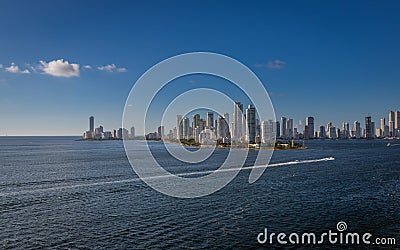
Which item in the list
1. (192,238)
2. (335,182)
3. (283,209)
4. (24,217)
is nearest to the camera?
(192,238)

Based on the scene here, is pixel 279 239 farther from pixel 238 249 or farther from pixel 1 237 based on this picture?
pixel 1 237

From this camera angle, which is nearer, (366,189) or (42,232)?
(42,232)

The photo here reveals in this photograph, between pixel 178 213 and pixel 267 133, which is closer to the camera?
pixel 178 213

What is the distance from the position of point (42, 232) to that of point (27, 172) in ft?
136

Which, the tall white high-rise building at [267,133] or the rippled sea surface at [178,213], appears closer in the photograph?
the rippled sea surface at [178,213]

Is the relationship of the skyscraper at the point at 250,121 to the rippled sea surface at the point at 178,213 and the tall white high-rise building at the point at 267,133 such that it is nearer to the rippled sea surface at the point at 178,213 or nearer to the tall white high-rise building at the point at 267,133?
the tall white high-rise building at the point at 267,133

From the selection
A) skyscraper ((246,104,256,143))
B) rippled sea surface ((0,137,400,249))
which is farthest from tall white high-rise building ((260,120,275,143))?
A: rippled sea surface ((0,137,400,249))

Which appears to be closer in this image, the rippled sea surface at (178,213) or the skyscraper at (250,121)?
the rippled sea surface at (178,213)

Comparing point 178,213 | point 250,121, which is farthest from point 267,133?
point 178,213

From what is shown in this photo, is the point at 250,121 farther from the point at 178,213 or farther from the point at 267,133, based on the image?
the point at 178,213

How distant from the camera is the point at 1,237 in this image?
25.1m

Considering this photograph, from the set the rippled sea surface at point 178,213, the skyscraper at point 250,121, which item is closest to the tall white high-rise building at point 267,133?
the skyscraper at point 250,121

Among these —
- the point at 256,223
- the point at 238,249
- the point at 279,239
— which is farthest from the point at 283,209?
the point at 238,249

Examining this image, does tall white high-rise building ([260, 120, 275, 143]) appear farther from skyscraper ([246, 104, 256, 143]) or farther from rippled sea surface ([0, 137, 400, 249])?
rippled sea surface ([0, 137, 400, 249])
